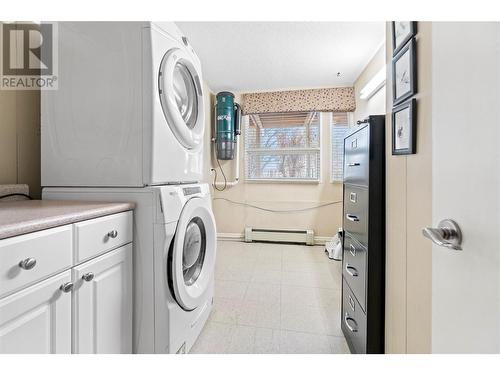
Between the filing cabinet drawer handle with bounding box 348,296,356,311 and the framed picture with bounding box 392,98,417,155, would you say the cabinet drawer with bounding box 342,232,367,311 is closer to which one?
the filing cabinet drawer handle with bounding box 348,296,356,311

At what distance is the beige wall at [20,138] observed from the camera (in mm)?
1151

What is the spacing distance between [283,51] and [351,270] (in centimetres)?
228

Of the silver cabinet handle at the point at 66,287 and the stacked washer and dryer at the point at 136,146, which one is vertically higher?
the stacked washer and dryer at the point at 136,146

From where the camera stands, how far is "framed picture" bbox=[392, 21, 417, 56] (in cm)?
81

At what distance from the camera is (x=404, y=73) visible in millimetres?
875

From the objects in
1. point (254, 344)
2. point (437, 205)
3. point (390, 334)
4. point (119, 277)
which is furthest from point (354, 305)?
point (119, 277)

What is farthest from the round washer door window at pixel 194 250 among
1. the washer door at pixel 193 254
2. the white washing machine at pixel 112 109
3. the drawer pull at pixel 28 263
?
the drawer pull at pixel 28 263

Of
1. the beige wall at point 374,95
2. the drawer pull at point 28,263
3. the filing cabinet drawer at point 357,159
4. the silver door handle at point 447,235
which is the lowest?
the drawer pull at point 28,263

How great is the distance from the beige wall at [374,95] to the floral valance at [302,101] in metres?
0.17

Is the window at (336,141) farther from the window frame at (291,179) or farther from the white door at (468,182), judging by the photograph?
the white door at (468,182)

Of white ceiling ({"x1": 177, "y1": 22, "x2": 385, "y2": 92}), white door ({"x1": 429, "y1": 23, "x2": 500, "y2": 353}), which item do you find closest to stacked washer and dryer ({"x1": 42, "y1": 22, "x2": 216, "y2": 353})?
white door ({"x1": 429, "y1": 23, "x2": 500, "y2": 353})

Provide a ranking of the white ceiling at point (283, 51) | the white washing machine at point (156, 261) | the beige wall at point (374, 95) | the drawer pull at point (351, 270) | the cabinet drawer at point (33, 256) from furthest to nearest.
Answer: the beige wall at point (374, 95), the white ceiling at point (283, 51), the drawer pull at point (351, 270), the white washing machine at point (156, 261), the cabinet drawer at point (33, 256)

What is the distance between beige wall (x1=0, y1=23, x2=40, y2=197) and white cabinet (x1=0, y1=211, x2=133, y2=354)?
31.3 inches

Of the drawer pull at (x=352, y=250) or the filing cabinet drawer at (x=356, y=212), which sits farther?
the drawer pull at (x=352, y=250)
